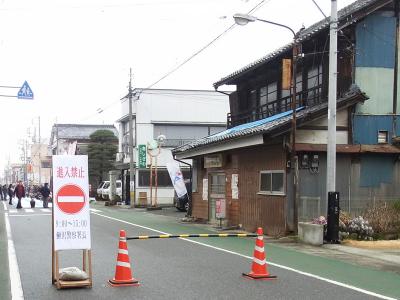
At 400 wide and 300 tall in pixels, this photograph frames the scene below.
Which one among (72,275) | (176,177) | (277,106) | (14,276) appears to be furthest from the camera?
(176,177)

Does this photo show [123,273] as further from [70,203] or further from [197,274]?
[197,274]

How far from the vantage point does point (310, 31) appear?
66.9 ft

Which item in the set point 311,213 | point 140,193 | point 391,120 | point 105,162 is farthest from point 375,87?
point 105,162

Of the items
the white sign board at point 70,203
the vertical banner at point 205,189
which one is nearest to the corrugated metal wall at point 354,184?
the vertical banner at point 205,189

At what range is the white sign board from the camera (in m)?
8.76

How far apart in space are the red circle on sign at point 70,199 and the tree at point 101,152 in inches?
1768

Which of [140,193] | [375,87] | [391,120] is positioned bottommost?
[140,193]

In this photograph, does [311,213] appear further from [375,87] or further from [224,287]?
[224,287]

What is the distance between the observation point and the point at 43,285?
8.85 meters

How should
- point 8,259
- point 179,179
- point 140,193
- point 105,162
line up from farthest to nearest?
1. point 105,162
2. point 140,193
3. point 179,179
4. point 8,259

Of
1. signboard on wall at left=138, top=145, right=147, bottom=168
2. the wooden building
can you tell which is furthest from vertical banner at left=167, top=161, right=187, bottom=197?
the wooden building

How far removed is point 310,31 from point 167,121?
23.9 metres

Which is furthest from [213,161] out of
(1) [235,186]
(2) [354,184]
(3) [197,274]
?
(3) [197,274]

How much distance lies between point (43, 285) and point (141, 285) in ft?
5.24
